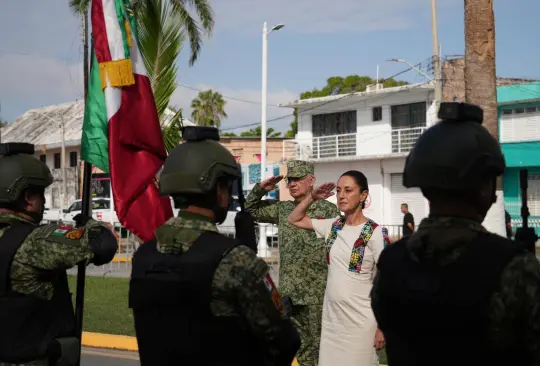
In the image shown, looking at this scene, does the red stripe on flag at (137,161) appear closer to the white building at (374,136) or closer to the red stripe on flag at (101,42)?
the red stripe on flag at (101,42)

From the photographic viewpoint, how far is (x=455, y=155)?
9.21ft

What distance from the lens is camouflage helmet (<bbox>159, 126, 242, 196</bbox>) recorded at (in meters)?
3.44

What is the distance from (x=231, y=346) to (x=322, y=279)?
12.2 feet

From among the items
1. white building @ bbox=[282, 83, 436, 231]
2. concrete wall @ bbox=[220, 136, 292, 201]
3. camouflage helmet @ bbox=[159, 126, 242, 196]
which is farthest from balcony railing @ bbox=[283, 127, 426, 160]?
camouflage helmet @ bbox=[159, 126, 242, 196]

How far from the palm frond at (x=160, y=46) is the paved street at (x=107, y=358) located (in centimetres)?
464

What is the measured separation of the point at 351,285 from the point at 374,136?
108 ft

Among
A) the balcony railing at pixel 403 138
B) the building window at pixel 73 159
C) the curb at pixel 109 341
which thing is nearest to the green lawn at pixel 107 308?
the curb at pixel 109 341

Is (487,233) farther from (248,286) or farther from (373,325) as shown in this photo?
(373,325)

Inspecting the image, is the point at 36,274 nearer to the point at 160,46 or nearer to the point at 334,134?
the point at 160,46

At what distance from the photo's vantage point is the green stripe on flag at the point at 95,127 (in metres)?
6.14

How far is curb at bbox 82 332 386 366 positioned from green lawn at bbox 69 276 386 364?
9.9 inches

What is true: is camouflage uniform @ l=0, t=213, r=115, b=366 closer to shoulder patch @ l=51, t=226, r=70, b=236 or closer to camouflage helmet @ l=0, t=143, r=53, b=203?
shoulder patch @ l=51, t=226, r=70, b=236

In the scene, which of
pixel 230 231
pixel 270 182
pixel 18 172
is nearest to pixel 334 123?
pixel 230 231

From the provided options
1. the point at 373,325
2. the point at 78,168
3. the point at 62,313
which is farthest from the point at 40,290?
the point at 78,168
